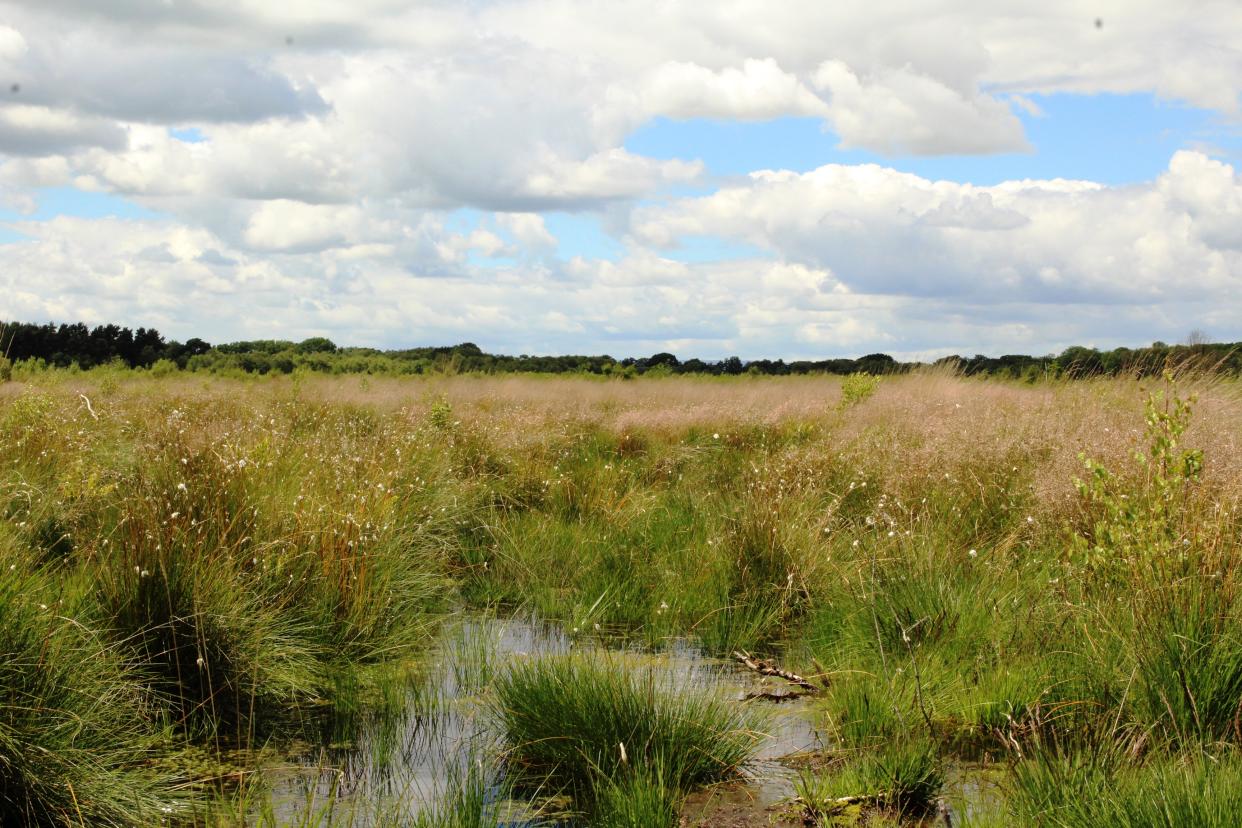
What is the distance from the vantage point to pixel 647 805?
3285mm

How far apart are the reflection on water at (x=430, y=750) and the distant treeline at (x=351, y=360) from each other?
1209 cm

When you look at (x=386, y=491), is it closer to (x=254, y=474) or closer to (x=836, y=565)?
(x=254, y=474)

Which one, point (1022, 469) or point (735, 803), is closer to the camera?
point (735, 803)

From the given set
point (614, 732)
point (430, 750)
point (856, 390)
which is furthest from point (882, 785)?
point (856, 390)

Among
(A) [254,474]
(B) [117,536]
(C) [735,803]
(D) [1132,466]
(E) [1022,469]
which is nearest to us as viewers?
(C) [735,803]

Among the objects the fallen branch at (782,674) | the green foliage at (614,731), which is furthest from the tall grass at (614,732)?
the fallen branch at (782,674)

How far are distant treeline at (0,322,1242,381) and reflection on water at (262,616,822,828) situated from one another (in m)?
12.1

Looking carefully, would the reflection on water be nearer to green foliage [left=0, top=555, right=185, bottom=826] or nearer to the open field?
the open field

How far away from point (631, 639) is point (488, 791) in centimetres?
213

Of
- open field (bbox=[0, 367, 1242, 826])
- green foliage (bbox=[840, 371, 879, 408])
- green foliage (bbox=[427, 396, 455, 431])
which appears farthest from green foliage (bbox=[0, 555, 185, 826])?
green foliage (bbox=[840, 371, 879, 408])

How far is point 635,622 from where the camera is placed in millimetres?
6199

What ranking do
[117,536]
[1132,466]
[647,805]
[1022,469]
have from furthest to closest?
[1022,469]
[1132,466]
[117,536]
[647,805]

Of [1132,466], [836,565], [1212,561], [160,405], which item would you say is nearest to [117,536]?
[836,565]

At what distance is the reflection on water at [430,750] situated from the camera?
3.58m
